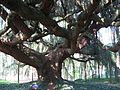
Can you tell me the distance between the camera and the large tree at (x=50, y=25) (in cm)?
565

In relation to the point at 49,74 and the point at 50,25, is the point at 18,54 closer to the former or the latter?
the point at 49,74

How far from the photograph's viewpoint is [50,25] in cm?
617

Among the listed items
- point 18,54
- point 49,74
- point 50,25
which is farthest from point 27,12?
point 49,74

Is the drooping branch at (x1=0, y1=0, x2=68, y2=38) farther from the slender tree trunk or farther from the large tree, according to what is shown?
the slender tree trunk

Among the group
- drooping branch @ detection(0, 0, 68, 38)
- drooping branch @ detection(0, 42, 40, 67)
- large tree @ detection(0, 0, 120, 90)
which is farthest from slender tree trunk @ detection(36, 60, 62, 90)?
drooping branch @ detection(0, 0, 68, 38)

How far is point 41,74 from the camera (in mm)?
8508

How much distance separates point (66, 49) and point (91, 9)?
306 centimetres

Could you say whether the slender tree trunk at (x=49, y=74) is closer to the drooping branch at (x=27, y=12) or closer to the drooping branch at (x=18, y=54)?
the drooping branch at (x=18, y=54)

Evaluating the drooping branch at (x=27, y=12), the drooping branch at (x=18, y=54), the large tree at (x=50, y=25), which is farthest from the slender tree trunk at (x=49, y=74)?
the drooping branch at (x=27, y=12)

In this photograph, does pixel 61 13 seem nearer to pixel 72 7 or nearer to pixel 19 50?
pixel 72 7

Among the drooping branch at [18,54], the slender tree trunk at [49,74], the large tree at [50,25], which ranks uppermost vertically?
the large tree at [50,25]

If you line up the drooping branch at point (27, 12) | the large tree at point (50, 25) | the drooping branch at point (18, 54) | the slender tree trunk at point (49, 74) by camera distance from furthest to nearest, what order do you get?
the slender tree trunk at point (49, 74) → the drooping branch at point (18, 54) → the large tree at point (50, 25) → the drooping branch at point (27, 12)

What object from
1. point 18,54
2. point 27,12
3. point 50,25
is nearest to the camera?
point 27,12

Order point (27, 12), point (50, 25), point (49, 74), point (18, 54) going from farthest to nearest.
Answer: point (49, 74), point (18, 54), point (50, 25), point (27, 12)
